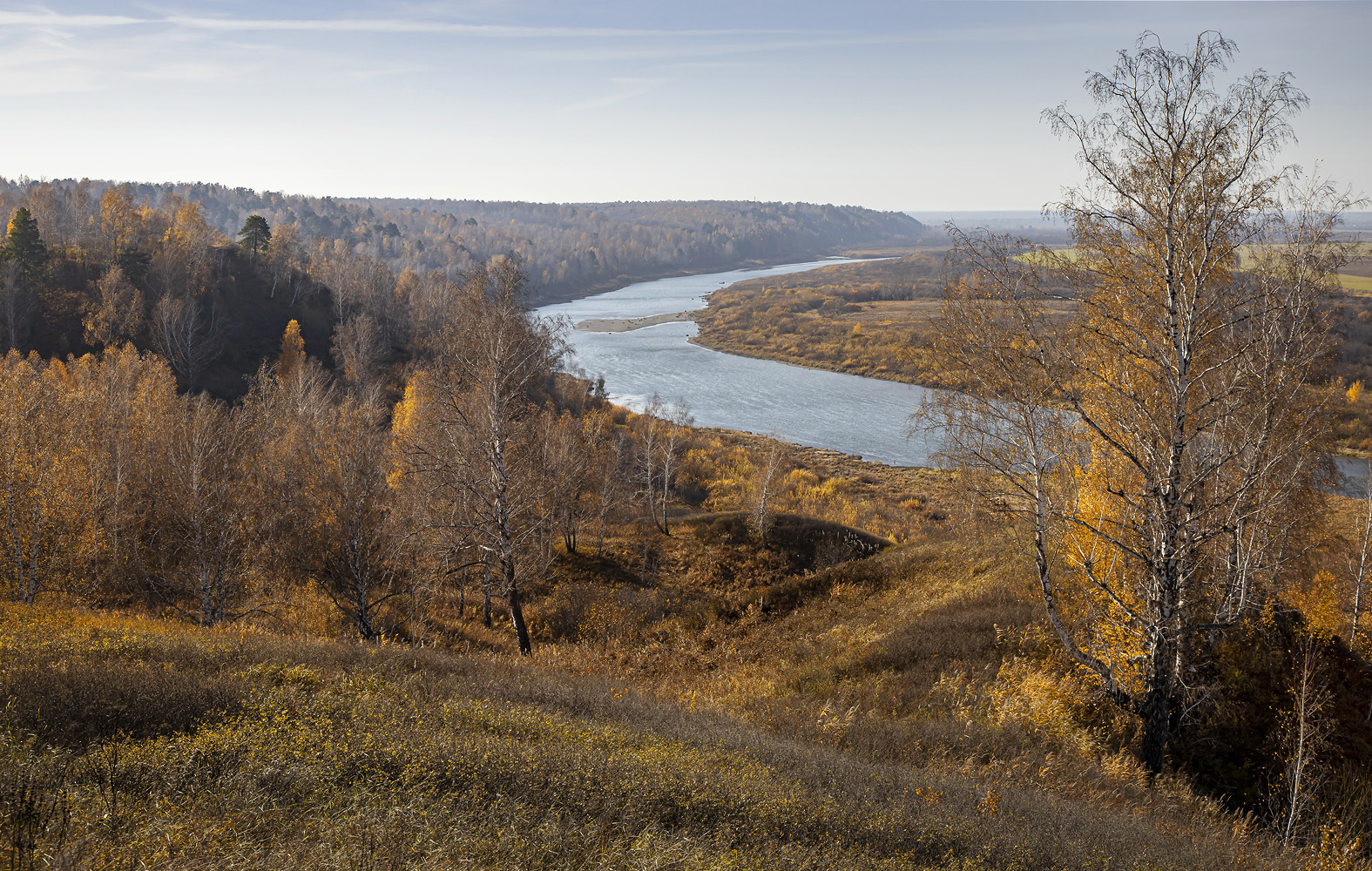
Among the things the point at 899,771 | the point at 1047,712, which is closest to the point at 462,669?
the point at 899,771

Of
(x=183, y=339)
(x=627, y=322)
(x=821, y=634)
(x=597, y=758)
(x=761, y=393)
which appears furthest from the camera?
(x=627, y=322)

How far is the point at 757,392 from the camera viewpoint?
81.1 meters

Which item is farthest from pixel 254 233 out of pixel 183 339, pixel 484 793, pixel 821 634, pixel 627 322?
pixel 484 793

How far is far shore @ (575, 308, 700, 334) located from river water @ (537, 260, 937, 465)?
2137mm

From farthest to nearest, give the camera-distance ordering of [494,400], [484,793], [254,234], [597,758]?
1. [254,234]
2. [494,400]
3. [597,758]
4. [484,793]

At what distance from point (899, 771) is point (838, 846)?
264 cm

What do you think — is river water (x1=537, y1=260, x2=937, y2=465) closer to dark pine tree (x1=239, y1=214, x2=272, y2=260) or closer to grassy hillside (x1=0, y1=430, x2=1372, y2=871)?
dark pine tree (x1=239, y1=214, x2=272, y2=260)

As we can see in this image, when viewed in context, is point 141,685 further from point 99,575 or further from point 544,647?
point 99,575

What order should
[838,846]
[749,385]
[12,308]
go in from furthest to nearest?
[749,385] → [12,308] → [838,846]

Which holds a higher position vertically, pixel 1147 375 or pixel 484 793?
pixel 1147 375

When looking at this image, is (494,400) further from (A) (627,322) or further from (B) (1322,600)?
(A) (627,322)

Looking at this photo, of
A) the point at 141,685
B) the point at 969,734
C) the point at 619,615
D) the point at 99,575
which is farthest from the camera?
the point at 99,575

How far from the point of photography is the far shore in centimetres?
11112

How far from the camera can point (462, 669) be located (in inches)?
431
